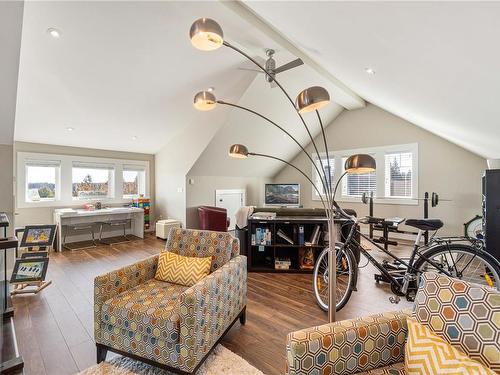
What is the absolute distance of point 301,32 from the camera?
2.39 metres

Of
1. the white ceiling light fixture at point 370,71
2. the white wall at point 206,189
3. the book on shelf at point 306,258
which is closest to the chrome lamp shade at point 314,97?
the white ceiling light fixture at point 370,71

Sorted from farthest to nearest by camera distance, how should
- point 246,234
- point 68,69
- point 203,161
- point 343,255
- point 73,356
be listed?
point 203,161 → point 246,234 → point 68,69 → point 343,255 → point 73,356

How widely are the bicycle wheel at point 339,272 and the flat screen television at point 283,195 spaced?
373 cm

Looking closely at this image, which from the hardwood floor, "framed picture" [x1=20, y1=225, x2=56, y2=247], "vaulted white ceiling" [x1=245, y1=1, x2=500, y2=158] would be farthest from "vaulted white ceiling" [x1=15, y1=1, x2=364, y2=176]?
the hardwood floor

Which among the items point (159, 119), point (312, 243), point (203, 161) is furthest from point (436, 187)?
point (159, 119)

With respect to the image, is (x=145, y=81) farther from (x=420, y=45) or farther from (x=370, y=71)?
(x=420, y=45)

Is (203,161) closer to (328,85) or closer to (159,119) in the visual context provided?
(159,119)

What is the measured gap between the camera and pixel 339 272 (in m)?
2.77

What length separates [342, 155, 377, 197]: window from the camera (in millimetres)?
5910

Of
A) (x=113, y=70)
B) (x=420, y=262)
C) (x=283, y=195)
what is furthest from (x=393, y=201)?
(x=113, y=70)

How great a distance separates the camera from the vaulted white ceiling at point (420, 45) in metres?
1.28

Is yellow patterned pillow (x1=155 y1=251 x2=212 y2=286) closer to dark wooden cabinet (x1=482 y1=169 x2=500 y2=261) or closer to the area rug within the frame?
the area rug

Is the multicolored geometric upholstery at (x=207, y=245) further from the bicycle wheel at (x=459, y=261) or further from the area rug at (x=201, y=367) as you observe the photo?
the bicycle wheel at (x=459, y=261)

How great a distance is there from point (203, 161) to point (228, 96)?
5.27 feet
